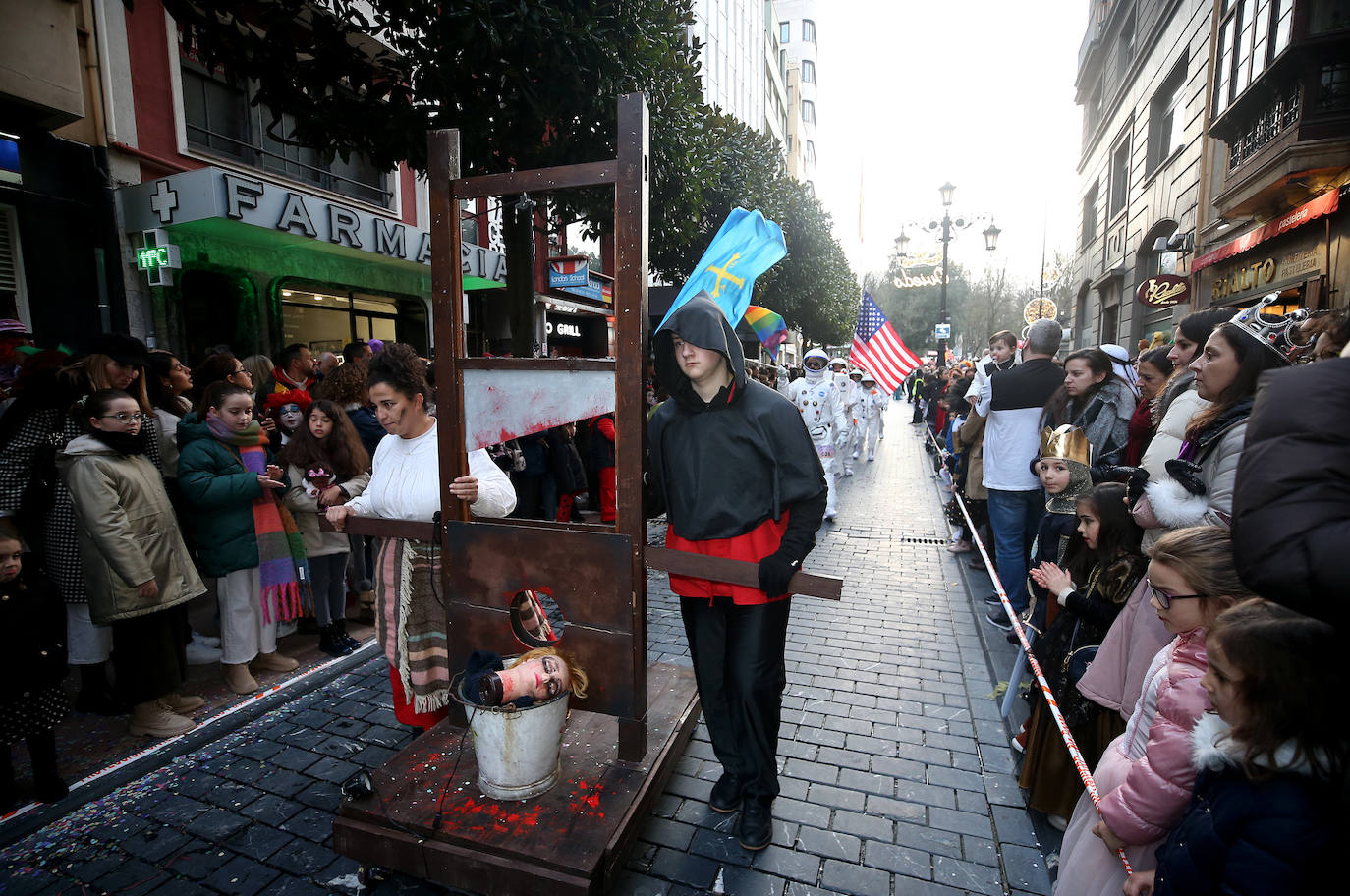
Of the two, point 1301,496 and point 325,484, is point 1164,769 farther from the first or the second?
point 325,484

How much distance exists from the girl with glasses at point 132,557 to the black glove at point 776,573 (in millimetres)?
3185

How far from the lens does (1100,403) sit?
4391mm

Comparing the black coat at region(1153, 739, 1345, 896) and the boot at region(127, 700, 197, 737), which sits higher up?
the black coat at region(1153, 739, 1345, 896)

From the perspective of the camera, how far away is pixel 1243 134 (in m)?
11.1

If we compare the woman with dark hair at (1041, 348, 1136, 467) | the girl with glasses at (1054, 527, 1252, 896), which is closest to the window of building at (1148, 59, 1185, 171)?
the woman with dark hair at (1041, 348, 1136, 467)

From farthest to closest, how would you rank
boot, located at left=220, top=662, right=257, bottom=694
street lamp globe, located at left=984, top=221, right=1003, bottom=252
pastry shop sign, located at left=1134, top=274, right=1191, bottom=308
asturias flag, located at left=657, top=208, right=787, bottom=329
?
street lamp globe, located at left=984, top=221, right=1003, bottom=252
pastry shop sign, located at left=1134, top=274, right=1191, bottom=308
asturias flag, located at left=657, top=208, right=787, bottom=329
boot, located at left=220, top=662, right=257, bottom=694

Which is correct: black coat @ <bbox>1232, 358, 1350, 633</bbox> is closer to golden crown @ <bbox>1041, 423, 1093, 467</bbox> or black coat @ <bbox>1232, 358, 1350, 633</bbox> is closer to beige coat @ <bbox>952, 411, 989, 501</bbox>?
golden crown @ <bbox>1041, 423, 1093, 467</bbox>

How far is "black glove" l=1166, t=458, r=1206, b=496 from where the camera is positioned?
260cm

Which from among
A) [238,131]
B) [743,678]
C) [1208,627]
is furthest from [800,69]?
[1208,627]

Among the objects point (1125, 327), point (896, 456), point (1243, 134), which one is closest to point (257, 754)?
point (896, 456)

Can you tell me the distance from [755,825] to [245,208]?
9313 millimetres

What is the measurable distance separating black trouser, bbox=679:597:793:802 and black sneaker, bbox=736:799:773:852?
5 centimetres

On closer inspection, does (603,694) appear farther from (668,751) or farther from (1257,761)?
(1257,761)

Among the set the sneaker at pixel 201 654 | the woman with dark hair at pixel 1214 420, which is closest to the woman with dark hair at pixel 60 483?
the sneaker at pixel 201 654
